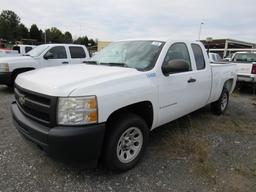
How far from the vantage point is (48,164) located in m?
3.12

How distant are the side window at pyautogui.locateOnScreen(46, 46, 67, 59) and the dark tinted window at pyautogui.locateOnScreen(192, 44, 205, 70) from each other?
5888mm

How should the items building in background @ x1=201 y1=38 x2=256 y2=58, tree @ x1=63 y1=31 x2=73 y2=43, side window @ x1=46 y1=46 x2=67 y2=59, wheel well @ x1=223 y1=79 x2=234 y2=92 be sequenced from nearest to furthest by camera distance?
wheel well @ x1=223 y1=79 x2=234 y2=92, side window @ x1=46 y1=46 x2=67 y2=59, building in background @ x1=201 y1=38 x2=256 y2=58, tree @ x1=63 y1=31 x2=73 y2=43

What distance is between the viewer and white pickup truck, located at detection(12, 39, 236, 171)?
239cm

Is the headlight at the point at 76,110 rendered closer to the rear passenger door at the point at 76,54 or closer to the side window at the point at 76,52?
the rear passenger door at the point at 76,54

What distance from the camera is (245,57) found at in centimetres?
1066

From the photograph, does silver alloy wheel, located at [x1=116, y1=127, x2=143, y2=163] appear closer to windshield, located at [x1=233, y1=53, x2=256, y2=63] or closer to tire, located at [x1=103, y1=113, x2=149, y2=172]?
tire, located at [x1=103, y1=113, x2=149, y2=172]

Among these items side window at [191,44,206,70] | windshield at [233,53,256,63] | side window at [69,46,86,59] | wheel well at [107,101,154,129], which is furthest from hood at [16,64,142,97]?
windshield at [233,53,256,63]

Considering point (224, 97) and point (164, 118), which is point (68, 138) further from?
point (224, 97)

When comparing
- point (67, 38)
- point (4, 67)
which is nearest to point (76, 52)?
point (4, 67)

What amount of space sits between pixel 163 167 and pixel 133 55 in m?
1.77

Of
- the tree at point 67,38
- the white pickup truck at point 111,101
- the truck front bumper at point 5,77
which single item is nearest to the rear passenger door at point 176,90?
the white pickup truck at point 111,101

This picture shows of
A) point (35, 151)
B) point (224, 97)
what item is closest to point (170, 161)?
point (35, 151)

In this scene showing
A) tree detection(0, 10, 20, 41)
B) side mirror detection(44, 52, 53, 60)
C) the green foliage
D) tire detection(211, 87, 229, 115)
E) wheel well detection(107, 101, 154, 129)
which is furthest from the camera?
the green foliage

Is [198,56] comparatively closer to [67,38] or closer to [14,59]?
[14,59]
